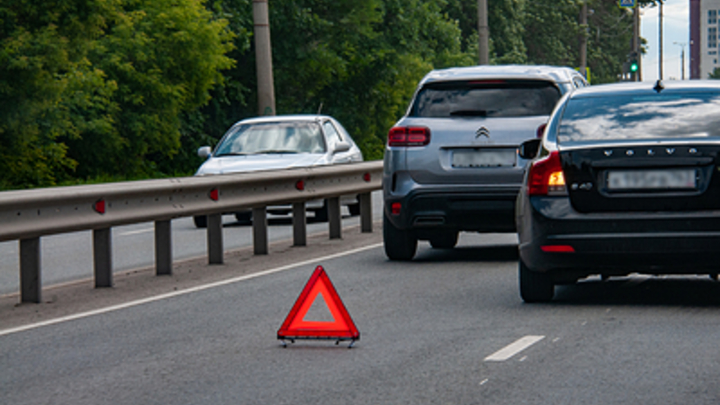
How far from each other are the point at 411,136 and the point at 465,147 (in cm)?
51

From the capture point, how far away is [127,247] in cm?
1491

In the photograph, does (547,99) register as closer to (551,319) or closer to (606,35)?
(551,319)

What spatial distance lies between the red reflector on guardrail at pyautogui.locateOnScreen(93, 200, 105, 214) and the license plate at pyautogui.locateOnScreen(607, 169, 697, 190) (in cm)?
428

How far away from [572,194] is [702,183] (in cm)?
84

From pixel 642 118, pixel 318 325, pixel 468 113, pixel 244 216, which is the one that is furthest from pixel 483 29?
pixel 318 325

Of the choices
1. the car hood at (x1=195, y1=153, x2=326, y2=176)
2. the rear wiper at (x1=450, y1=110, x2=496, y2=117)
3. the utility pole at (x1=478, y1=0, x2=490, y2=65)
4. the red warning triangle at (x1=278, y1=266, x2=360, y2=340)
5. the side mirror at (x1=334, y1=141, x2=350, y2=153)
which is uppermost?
the utility pole at (x1=478, y1=0, x2=490, y2=65)

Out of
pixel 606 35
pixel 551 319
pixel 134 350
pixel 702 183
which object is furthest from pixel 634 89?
pixel 606 35

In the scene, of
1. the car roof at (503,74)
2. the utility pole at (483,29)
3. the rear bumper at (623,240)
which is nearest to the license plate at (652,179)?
the rear bumper at (623,240)

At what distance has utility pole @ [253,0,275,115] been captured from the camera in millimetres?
22219

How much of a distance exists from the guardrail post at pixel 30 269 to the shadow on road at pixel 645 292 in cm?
388

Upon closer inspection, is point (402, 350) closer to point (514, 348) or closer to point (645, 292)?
point (514, 348)

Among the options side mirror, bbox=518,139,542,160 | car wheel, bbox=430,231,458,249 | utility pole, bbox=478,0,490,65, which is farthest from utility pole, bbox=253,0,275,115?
utility pole, bbox=478,0,490,65

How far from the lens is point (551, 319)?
8.26 metres

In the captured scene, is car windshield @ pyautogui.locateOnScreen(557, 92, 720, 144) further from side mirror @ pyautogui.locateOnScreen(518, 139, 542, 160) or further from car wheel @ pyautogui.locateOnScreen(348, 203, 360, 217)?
car wheel @ pyautogui.locateOnScreen(348, 203, 360, 217)
